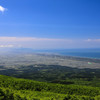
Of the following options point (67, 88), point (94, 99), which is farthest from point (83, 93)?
point (94, 99)

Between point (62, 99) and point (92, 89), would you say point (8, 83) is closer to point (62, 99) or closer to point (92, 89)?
point (62, 99)

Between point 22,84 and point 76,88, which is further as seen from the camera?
point 76,88

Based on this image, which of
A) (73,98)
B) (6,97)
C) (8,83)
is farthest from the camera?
(8,83)

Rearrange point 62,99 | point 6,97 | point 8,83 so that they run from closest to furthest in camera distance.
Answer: point 6,97, point 62,99, point 8,83

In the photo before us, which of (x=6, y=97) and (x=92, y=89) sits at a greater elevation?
(x=6, y=97)

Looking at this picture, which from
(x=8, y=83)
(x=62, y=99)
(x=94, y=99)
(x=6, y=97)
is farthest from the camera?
(x=8, y=83)

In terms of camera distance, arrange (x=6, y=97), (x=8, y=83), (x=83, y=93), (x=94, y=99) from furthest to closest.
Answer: (x=83, y=93)
(x=8, y=83)
(x=94, y=99)
(x=6, y=97)

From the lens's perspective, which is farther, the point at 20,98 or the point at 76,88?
the point at 76,88

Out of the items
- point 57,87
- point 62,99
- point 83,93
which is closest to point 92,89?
point 83,93

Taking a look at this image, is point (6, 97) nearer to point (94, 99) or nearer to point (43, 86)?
point (43, 86)
